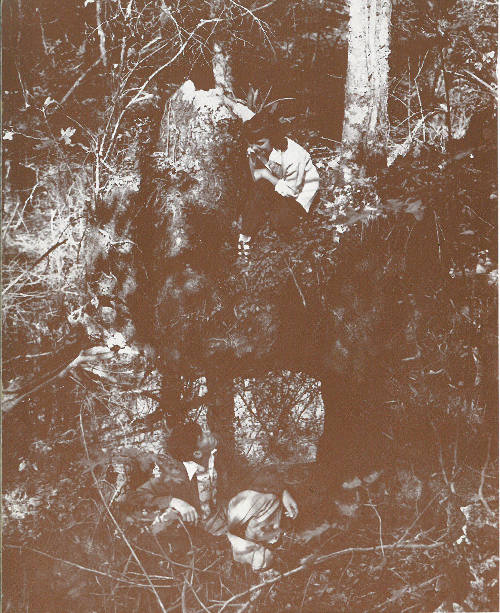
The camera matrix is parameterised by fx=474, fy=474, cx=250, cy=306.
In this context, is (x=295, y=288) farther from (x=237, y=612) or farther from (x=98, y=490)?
(x=237, y=612)

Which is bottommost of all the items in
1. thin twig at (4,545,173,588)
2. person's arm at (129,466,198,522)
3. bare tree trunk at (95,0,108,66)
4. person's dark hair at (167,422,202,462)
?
thin twig at (4,545,173,588)

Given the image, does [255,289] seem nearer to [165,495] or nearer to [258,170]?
[258,170]

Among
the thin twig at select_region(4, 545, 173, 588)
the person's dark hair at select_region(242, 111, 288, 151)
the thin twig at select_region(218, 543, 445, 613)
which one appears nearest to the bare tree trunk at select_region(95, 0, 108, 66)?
the person's dark hair at select_region(242, 111, 288, 151)

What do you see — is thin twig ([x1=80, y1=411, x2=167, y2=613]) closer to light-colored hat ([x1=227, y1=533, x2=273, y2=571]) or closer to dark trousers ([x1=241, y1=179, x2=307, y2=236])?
light-colored hat ([x1=227, y1=533, x2=273, y2=571])

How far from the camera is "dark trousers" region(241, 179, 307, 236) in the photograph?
1.54 meters

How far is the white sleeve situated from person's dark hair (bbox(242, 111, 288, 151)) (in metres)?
0.11

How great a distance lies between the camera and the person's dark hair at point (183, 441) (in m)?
1.53

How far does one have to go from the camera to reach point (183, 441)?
153cm

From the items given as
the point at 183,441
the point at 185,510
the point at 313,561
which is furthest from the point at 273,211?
the point at 313,561

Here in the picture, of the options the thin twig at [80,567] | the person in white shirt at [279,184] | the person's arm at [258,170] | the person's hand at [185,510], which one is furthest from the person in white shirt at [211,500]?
the person's arm at [258,170]

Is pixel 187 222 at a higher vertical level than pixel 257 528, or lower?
higher

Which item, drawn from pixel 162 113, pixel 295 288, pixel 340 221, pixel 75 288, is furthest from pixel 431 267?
pixel 75 288

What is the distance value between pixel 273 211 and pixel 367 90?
0.50 metres

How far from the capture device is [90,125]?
1.54 m
